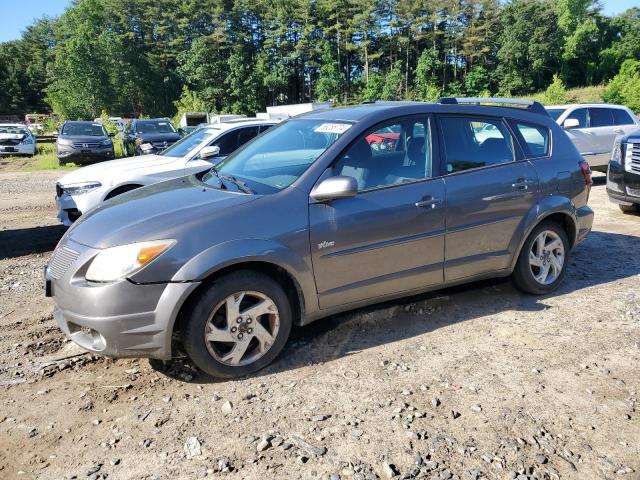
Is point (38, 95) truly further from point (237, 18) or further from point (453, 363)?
point (453, 363)

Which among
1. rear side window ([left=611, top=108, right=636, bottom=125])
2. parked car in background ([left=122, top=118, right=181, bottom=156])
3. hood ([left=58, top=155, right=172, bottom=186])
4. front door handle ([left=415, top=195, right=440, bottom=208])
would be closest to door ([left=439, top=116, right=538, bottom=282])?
front door handle ([left=415, top=195, right=440, bottom=208])

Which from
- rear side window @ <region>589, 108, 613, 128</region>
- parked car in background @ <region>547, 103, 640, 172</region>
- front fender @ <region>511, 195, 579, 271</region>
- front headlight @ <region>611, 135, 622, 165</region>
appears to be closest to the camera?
front fender @ <region>511, 195, 579, 271</region>

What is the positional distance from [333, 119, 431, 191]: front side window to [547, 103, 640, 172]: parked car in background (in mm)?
8913

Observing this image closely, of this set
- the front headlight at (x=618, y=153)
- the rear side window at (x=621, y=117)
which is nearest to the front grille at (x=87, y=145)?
the rear side window at (x=621, y=117)

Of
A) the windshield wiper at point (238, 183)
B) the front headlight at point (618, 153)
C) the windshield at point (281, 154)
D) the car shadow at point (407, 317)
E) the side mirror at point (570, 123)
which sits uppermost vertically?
the windshield at point (281, 154)

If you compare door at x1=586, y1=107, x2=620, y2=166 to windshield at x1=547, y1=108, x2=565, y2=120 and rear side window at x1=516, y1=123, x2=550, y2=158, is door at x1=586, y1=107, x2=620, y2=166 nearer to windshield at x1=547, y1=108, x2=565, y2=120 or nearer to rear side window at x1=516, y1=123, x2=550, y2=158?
windshield at x1=547, y1=108, x2=565, y2=120

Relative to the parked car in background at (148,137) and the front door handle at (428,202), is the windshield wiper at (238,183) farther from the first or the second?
the parked car in background at (148,137)

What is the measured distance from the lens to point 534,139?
480 cm

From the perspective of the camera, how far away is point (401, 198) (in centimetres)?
389

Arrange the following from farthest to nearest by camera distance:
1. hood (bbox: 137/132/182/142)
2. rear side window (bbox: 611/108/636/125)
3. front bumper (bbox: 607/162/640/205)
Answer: hood (bbox: 137/132/182/142)
rear side window (bbox: 611/108/636/125)
front bumper (bbox: 607/162/640/205)

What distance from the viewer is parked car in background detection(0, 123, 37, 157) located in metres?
21.5

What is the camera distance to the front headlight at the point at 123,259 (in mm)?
3092

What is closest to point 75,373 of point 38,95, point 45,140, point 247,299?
point 247,299

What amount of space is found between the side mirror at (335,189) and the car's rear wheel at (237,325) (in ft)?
2.17
